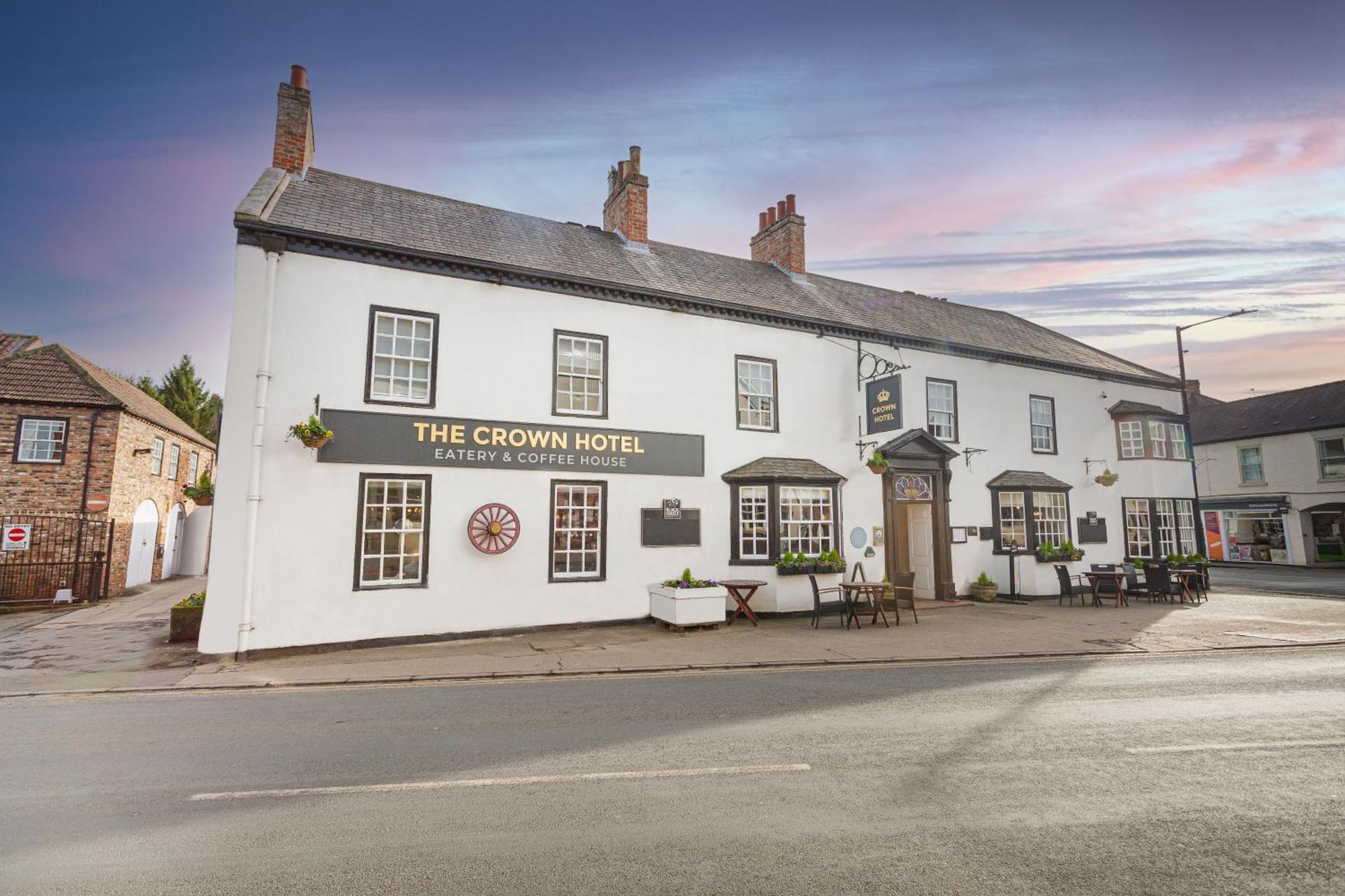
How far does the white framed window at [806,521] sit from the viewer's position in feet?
51.5

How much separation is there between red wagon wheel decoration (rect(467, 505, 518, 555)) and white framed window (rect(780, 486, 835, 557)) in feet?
21.1

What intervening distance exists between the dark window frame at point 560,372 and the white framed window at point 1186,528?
1981 cm

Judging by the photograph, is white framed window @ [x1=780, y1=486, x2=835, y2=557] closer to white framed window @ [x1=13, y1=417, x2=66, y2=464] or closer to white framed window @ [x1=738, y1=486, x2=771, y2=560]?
white framed window @ [x1=738, y1=486, x2=771, y2=560]

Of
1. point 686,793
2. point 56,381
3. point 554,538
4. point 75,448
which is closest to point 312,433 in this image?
point 554,538

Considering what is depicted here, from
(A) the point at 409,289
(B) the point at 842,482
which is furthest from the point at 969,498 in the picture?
(A) the point at 409,289

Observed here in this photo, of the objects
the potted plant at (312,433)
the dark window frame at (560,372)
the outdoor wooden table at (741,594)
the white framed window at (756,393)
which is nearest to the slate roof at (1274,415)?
the white framed window at (756,393)

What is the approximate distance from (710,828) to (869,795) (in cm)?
136

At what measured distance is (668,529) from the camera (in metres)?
14.4

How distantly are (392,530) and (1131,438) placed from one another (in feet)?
74.8

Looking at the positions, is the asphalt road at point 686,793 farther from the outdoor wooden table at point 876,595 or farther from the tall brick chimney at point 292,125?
the tall brick chimney at point 292,125

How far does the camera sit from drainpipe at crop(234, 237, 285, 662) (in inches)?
420

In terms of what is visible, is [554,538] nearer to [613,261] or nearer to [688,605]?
[688,605]

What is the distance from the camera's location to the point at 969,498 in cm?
1878

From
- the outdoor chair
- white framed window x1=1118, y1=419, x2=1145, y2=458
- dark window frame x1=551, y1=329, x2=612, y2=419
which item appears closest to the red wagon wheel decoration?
dark window frame x1=551, y1=329, x2=612, y2=419
